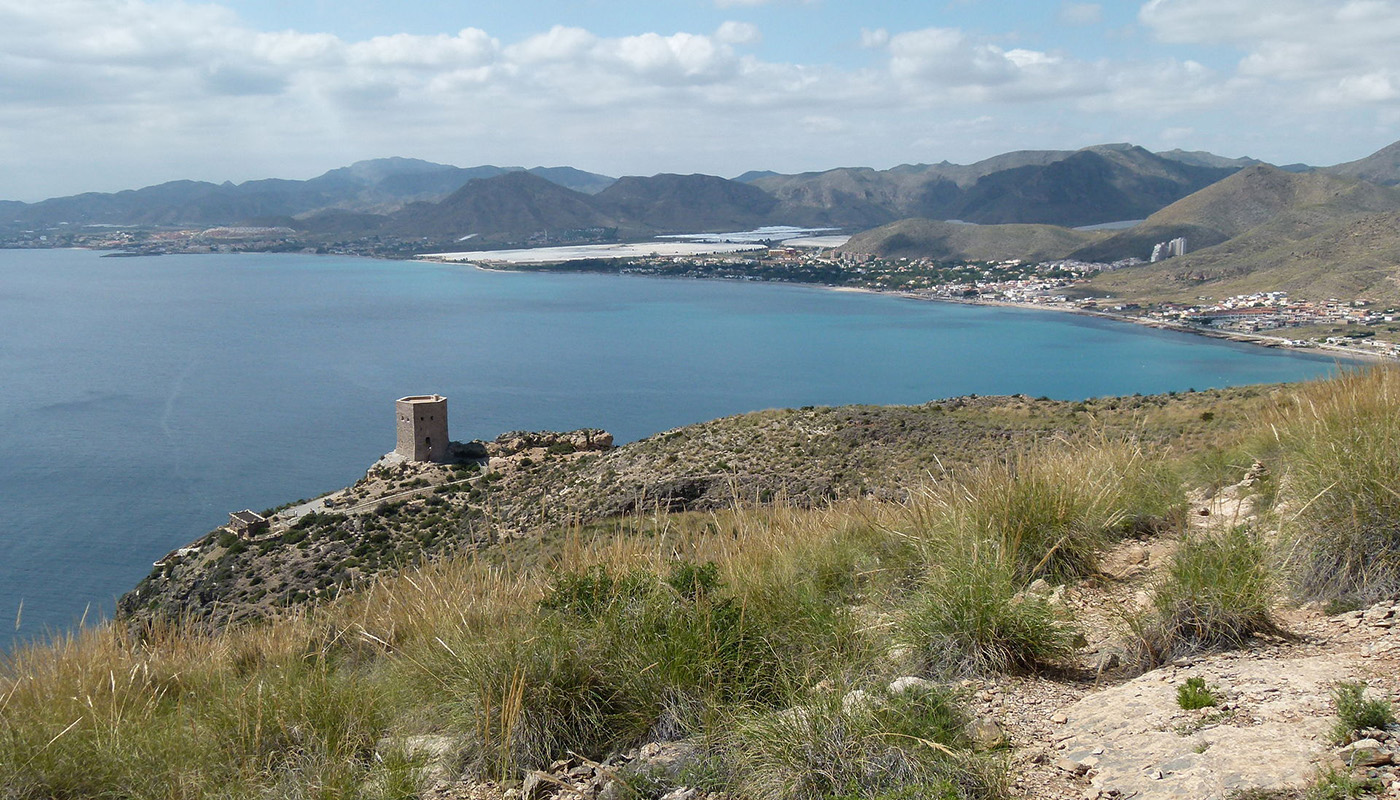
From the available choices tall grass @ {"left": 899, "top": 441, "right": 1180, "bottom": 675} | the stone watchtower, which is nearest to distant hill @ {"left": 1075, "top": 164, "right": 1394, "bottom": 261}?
the stone watchtower

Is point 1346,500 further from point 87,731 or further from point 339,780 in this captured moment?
point 87,731

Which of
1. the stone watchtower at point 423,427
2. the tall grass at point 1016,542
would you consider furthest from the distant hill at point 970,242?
the tall grass at point 1016,542

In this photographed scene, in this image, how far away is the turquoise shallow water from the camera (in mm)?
35406

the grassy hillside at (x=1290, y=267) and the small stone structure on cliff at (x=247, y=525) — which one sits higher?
the grassy hillside at (x=1290, y=267)

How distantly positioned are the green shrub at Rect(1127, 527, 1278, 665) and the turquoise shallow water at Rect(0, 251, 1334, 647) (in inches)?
997

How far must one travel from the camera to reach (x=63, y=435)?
45219mm

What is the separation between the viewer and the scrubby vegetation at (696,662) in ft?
9.52

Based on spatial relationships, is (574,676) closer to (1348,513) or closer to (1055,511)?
(1055,511)

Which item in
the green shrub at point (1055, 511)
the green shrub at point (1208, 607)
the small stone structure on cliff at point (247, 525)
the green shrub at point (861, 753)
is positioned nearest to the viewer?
the green shrub at point (861, 753)

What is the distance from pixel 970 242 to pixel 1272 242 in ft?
162

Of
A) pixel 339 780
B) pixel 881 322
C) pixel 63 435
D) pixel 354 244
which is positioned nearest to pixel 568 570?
pixel 339 780

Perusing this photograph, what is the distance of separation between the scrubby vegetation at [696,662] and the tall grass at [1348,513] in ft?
0.04

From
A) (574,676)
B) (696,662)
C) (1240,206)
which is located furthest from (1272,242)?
(574,676)

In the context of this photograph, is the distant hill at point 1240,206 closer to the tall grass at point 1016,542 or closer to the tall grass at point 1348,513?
the tall grass at point 1016,542
